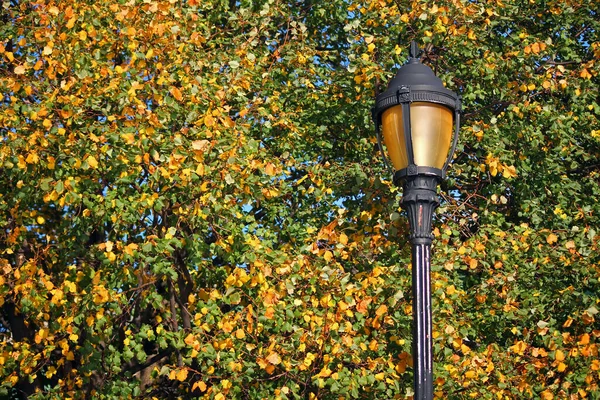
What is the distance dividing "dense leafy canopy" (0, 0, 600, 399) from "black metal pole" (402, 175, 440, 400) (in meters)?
2.82

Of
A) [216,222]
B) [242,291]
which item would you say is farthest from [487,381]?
[216,222]

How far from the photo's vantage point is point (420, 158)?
15.6 feet

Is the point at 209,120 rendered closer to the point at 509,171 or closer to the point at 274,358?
the point at 274,358

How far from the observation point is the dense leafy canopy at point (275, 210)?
25.4 feet

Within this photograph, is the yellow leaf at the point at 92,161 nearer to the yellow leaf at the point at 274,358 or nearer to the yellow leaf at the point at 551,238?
the yellow leaf at the point at 274,358

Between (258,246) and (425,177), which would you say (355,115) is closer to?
(258,246)

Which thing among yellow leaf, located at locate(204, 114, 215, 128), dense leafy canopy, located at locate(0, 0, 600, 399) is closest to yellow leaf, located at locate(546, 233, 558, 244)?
dense leafy canopy, located at locate(0, 0, 600, 399)

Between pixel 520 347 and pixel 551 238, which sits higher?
pixel 551 238

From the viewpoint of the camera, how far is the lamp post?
4680mm

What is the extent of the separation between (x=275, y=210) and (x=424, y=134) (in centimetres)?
478

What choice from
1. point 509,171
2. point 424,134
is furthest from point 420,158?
point 509,171

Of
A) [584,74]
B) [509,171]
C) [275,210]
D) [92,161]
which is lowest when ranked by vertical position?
[92,161]

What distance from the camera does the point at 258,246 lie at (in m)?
7.71

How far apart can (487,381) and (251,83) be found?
4.24 meters
